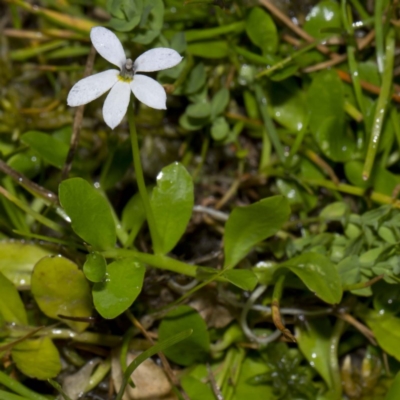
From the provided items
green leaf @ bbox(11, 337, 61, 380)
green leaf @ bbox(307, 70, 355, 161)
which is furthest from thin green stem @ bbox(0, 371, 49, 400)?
green leaf @ bbox(307, 70, 355, 161)

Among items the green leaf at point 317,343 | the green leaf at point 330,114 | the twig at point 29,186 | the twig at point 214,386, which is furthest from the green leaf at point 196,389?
the green leaf at point 330,114

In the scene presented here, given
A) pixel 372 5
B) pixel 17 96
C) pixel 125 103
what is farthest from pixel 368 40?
pixel 17 96

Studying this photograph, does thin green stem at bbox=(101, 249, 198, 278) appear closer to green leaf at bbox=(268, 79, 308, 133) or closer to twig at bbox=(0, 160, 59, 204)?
twig at bbox=(0, 160, 59, 204)

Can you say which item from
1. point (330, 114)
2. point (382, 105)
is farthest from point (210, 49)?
point (382, 105)

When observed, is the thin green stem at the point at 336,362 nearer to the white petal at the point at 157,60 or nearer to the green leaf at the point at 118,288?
the green leaf at the point at 118,288

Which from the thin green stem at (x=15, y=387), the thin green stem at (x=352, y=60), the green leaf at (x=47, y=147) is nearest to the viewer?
the thin green stem at (x=15, y=387)
